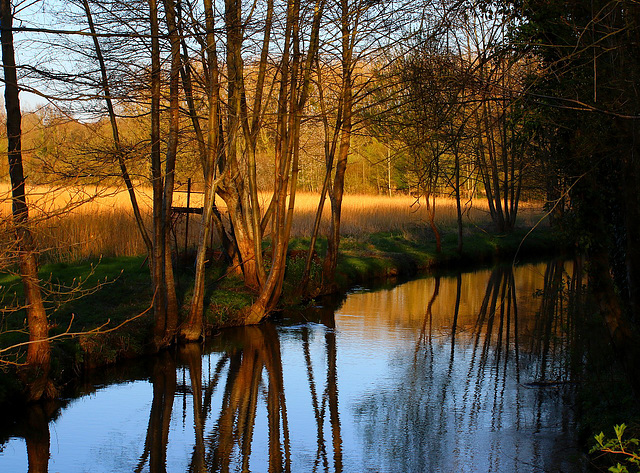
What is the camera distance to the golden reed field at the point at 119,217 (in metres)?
5.27

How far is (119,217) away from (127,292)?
5250mm

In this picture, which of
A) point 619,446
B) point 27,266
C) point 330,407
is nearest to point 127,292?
point 27,266

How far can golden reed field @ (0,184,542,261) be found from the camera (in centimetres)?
527

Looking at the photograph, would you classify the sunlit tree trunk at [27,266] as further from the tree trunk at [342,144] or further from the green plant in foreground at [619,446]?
the tree trunk at [342,144]

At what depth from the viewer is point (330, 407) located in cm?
836

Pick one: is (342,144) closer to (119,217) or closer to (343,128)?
(343,128)

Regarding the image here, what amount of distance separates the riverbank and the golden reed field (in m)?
0.67

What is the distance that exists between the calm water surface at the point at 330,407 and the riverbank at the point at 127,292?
16.1 inches

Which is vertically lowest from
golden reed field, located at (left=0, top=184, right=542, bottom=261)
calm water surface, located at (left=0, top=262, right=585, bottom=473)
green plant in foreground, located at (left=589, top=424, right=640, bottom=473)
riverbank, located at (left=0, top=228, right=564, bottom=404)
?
calm water surface, located at (left=0, top=262, right=585, bottom=473)

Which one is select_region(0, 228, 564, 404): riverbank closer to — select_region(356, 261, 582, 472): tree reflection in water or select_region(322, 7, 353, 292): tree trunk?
select_region(322, 7, 353, 292): tree trunk

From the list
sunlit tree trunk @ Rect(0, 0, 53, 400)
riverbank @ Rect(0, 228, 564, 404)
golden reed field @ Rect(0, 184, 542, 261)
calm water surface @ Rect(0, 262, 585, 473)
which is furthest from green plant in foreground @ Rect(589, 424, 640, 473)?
A: sunlit tree trunk @ Rect(0, 0, 53, 400)

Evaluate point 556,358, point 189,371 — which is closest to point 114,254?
point 189,371

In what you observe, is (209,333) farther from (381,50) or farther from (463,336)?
(381,50)

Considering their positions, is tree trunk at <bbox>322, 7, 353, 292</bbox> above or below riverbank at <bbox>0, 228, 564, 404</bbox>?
above
